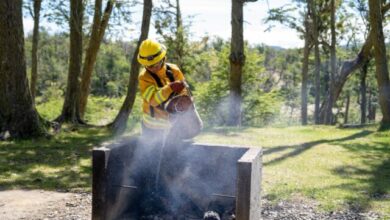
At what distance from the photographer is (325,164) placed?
739 centimetres

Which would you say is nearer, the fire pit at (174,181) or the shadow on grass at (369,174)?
the fire pit at (174,181)

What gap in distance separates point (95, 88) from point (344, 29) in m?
Answer: 42.0

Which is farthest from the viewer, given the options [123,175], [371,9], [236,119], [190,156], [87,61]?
[87,61]

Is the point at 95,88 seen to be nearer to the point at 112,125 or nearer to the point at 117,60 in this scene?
the point at 117,60

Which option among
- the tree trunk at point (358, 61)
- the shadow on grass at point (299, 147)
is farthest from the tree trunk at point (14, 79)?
the tree trunk at point (358, 61)

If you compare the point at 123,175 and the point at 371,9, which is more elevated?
the point at 371,9

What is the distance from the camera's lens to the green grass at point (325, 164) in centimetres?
540

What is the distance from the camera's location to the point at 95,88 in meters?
61.5

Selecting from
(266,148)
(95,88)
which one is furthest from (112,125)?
(95,88)

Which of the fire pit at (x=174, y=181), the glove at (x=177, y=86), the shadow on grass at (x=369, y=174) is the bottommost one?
the shadow on grass at (x=369, y=174)

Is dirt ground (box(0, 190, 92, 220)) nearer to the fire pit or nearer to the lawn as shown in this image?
the lawn

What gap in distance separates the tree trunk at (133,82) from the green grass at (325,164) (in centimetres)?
200

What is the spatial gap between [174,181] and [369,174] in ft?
12.4

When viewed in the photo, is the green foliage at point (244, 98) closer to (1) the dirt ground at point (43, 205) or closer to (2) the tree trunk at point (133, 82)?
(2) the tree trunk at point (133, 82)
